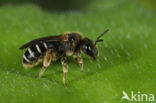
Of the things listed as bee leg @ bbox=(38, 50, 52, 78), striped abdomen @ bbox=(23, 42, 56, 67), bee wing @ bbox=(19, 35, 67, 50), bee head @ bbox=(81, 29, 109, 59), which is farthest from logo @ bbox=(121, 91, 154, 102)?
striped abdomen @ bbox=(23, 42, 56, 67)

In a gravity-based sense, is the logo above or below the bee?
below

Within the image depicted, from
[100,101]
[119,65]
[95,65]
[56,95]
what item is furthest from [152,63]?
[56,95]

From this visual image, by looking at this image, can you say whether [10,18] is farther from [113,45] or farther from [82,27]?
[113,45]

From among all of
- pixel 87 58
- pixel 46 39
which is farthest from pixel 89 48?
pixel 46 39

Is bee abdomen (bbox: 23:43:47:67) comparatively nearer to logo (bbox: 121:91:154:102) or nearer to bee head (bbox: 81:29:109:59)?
bee head (bbox: 81:29:109:59)

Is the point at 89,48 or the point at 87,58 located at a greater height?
the point at 89,48

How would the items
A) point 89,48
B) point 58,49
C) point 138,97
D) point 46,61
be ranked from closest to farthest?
point 138,97 → point 46,61 → point 89,48 → point 58,49

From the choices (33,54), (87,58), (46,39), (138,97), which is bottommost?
(138,97)

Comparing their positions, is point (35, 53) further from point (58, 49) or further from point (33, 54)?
point (58, 49)
